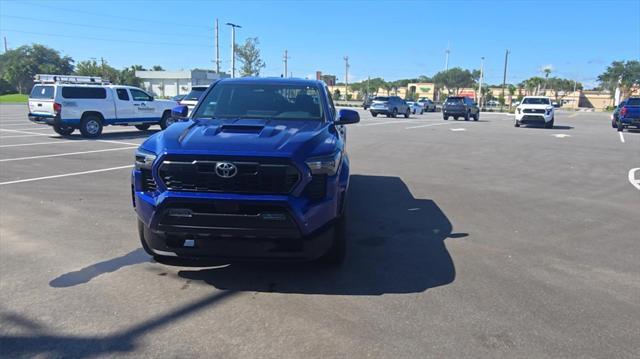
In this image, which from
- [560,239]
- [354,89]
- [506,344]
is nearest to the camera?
[506,344]

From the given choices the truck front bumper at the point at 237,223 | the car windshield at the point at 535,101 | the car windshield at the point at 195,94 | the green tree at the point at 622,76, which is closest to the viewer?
the truck front bumper at the point at 237,223

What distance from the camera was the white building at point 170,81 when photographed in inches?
4333

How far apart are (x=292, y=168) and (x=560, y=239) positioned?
3844 millimetres

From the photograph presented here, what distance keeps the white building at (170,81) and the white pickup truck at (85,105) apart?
300 feet

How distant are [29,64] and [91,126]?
112641mm

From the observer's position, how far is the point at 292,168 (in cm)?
392

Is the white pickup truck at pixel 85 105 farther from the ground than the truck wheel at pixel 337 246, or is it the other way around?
the white pickup truck at pixel 85 105

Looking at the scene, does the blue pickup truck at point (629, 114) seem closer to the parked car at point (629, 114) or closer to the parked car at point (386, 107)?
the parked car at point (629, 114)

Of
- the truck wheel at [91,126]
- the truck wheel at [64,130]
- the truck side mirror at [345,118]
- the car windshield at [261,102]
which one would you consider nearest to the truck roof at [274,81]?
the car windshield at [261,102]

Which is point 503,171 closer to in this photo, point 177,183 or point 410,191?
point 410,191

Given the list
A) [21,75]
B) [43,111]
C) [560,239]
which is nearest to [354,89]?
[21,75]

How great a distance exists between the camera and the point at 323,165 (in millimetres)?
4074

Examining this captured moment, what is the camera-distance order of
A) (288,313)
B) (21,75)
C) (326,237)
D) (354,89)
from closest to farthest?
(288,313) → (326,237) → (21,75) → (354,89)

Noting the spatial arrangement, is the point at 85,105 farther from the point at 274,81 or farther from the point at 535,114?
the point at 535,114
